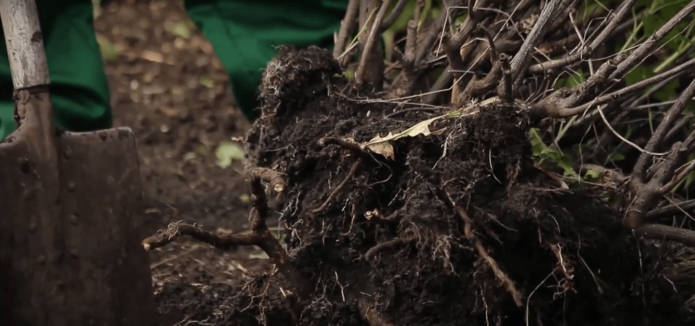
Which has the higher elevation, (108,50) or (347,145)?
(347,145)

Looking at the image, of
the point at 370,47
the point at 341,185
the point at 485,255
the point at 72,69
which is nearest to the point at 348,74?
the point at 370,47

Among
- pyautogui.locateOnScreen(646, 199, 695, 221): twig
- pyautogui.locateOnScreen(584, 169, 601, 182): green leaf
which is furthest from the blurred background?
pyautogui.locateOnScreen(646, 199, 695, 221): twig

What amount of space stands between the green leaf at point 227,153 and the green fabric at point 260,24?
0.21 meters

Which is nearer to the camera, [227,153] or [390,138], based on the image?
[390,138]

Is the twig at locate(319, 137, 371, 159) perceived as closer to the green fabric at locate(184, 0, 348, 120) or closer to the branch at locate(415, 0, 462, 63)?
the branch at locate(415, 0, 462, 63)

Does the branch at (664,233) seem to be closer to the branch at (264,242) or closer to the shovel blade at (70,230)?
the branch at (264,242)

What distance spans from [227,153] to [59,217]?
1.05m

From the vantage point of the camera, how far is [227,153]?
2.67m

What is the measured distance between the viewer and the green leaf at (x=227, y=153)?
2.64 m

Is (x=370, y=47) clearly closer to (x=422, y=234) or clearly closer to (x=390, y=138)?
(x=390, y=138)

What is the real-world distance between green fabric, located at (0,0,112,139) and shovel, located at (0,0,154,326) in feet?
1.44

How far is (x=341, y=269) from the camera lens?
1.60 meters

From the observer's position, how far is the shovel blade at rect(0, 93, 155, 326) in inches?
62.8

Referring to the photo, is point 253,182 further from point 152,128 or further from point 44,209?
point 152,128
